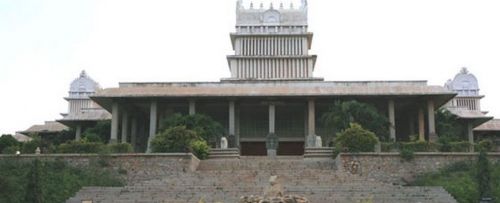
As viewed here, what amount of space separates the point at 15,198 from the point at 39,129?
35709 mm

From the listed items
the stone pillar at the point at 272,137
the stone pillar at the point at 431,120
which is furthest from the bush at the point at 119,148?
the stone pillar at the point at 431,120

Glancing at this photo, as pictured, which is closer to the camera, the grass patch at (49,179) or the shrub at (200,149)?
the grass patch at (49,179)

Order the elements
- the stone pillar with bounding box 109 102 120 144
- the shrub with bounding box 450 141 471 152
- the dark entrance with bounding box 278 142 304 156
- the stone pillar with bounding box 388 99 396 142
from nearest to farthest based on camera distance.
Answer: the shrub with bounding box 450 141 471 152
the stone pillar with bounding box 388 99 396 142
the stone pillar with bounding box 109 102 120 144
the dark entrance with bounding box 278 142 304 156

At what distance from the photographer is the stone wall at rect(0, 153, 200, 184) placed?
3095cm

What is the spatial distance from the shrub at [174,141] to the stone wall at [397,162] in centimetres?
709

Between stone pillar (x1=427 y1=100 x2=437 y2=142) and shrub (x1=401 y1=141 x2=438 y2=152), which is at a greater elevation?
stone pillar (x1=427 y1=100 x2=437 y2=142)

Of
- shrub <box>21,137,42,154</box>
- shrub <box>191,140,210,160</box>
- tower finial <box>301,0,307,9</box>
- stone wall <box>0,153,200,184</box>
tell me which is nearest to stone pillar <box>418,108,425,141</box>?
shrub <box>191,140,210,160</box>

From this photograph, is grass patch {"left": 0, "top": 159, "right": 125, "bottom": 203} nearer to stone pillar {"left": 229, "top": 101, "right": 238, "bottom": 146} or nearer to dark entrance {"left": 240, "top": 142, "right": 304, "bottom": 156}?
stone pillar {"left": 229, "top": 101, "right": 238, "bottom": 146}

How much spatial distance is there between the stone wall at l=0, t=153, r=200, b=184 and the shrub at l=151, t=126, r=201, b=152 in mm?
1232

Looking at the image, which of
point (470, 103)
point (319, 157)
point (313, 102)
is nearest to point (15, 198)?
point (319, 157)

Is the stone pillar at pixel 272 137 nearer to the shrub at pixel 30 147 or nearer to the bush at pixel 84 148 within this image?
→ the bush at pixel 84 148

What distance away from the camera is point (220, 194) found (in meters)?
23.5

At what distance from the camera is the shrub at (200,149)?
1328 inches

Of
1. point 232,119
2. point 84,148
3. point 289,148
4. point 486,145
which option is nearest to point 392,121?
point 289,148
